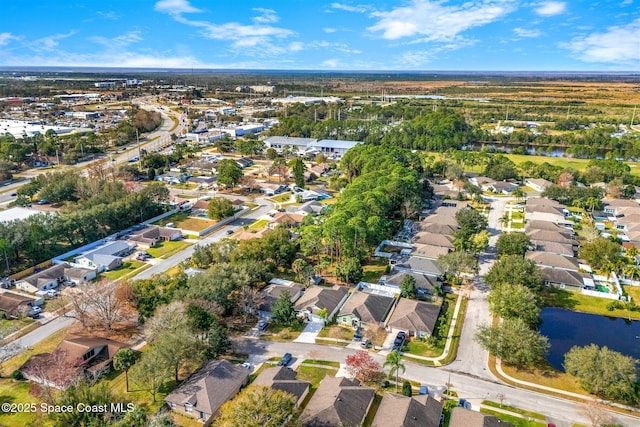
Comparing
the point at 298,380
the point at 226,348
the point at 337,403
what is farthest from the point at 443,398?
the point at 226,348

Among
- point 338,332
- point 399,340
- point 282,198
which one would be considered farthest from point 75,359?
point 282,198

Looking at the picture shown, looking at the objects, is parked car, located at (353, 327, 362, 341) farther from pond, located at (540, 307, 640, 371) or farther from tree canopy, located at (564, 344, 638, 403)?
tree canopy, located at (564, 344, 638, 403)

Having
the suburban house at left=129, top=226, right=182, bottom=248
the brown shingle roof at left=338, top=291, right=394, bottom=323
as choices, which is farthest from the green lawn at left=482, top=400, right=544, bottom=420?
the suburban house at left=129, top=226, right=182, bottom=248

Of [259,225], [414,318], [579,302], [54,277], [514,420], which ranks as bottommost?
[514,420]

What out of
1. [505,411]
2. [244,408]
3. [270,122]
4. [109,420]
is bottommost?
[505,411]

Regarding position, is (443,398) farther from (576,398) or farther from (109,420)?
(109,420)

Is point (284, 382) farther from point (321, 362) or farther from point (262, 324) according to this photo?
point (262, 324)

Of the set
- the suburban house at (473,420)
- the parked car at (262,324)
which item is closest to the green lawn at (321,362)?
the parked car at (262,324)
